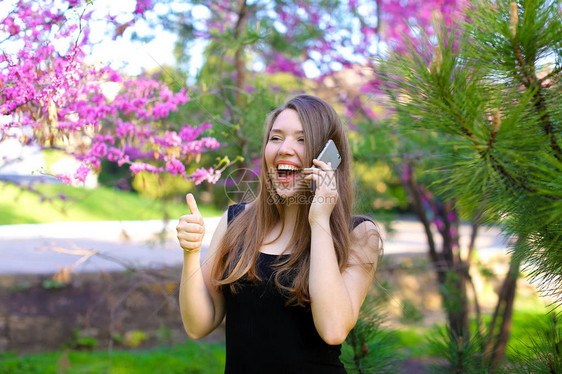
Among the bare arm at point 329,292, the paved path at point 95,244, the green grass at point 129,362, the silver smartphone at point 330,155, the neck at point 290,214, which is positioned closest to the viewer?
the bare arm at point 329,292

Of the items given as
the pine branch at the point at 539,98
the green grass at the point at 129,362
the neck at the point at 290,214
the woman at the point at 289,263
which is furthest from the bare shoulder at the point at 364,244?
the green grass at the point at 129,362

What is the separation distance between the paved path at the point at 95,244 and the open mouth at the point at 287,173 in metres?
1.84

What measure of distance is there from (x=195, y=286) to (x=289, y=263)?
26 centimetres

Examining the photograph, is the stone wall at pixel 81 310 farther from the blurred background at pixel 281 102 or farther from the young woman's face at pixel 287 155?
the young woman's face at pixel 287 155

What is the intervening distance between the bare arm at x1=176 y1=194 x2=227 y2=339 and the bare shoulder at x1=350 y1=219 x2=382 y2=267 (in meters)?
0.41

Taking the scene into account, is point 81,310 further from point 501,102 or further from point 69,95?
point 501,102

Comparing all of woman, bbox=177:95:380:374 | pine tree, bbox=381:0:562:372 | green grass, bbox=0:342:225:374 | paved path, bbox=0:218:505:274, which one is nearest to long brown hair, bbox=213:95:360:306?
woman, bbox=177:95:380:374

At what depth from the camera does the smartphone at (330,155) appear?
1206mm

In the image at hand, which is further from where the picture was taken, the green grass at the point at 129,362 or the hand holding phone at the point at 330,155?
the green grass at the point at 129,362

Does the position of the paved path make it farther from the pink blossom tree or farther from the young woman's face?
the young woman's face

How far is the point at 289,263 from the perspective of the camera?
1.24 meters

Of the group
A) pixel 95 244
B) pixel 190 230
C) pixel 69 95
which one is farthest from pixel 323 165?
pixel 95 244

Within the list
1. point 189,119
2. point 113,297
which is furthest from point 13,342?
point 189,119

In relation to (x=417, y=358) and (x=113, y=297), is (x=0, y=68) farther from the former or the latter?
(x=417, y=358)
